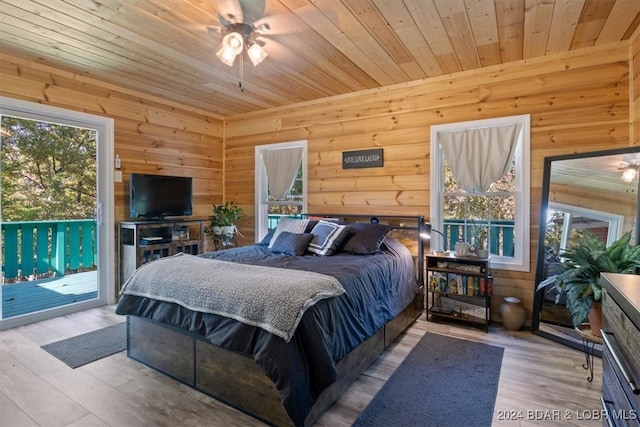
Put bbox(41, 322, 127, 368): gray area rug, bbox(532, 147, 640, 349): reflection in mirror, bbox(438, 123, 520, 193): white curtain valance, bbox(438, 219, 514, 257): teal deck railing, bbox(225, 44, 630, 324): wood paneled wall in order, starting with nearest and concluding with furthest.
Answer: bbox(41, 322, 127, 368): gray area rug → bbox(532, 147, 640, 349): reflection in mirror → bbox(225, 44, 630, 324): wood paneled wall → bbox(438, 123, 520, 193): white curtain valance → bbox(438, 219, 514, 257): teal deck railing

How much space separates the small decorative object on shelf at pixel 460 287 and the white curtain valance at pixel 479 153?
0.85 metres

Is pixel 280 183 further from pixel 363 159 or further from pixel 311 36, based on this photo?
pixel 311 36

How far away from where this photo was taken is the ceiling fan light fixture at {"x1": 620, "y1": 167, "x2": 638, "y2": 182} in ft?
8.81

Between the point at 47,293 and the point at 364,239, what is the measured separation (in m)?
3.95

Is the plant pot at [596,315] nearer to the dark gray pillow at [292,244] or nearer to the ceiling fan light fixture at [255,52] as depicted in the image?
the dark gray pillow at [292,244]

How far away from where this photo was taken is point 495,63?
11.1ft

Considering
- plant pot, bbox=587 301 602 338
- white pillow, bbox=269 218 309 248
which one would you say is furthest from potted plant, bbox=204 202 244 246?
plant pot, bbox=587 301 602 338

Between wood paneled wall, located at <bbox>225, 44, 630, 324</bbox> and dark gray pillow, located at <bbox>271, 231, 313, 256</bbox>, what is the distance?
3.54 ft

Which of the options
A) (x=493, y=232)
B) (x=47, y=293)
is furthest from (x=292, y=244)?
(x=47, y=293)

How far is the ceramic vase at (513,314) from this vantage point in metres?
3.21

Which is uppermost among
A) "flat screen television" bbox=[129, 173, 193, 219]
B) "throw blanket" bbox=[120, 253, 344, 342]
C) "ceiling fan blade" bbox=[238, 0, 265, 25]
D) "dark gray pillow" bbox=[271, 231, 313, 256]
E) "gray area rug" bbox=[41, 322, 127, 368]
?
"ceiling fan blade" bbox=[238, 0, 265, 25]

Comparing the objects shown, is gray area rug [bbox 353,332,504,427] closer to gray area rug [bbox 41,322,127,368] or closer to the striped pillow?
the striped pillow

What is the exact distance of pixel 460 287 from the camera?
335 centimetres

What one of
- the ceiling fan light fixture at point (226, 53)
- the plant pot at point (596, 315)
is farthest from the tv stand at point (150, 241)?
the plant pot at point (596, 315)
